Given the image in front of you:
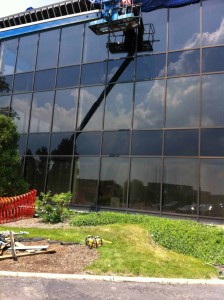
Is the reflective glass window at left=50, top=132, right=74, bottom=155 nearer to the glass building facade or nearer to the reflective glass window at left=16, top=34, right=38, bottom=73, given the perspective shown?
the glass building facade

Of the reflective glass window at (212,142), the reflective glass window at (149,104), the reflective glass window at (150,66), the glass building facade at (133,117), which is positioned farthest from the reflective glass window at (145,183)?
the reflective glass window at (150,66)

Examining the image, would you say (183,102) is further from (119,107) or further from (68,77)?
(68,77)

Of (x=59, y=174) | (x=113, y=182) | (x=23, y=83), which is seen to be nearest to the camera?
(x=113, y=182)

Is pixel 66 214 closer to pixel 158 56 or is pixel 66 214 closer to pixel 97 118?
pixel 97 118

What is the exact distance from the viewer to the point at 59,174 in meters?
19.8

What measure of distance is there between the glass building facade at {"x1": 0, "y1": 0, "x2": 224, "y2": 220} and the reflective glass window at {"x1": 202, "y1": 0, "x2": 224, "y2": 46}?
5cm

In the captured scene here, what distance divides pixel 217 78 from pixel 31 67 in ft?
38.2

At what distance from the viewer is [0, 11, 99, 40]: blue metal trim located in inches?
815

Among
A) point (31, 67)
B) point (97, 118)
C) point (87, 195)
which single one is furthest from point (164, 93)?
point (31, 67)

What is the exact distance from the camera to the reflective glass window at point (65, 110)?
20125 mm

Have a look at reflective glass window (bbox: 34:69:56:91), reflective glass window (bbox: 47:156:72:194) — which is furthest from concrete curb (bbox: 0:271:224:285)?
reflective glass window (bbox: 34:69:56:91)

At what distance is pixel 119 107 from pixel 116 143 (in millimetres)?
2019

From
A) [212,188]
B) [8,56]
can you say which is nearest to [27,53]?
[8,56]

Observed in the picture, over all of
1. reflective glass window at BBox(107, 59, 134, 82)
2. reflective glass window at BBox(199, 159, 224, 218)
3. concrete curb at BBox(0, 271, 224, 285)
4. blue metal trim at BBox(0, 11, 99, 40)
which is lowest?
concrete curb at BBox(0, 271, 224, 285)
